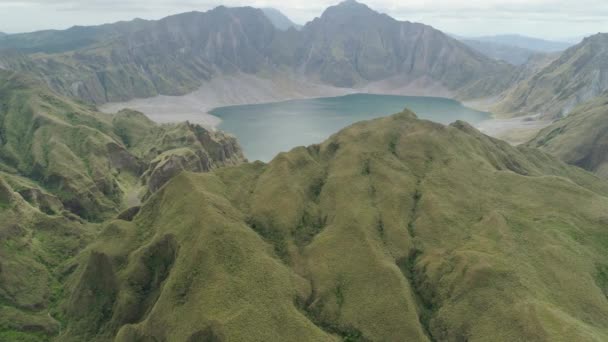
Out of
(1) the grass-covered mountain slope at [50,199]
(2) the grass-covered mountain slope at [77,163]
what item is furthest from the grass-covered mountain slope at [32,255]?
(2) the grass-covered mountain slope at [77,163]

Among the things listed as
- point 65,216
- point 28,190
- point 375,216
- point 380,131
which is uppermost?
point 380,131

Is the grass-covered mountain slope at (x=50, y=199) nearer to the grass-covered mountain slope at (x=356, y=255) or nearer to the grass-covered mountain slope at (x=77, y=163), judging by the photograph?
the grass-covered mountain slope at (x=77, y=163)

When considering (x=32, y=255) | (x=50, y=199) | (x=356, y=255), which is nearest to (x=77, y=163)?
(x=50, y=199)

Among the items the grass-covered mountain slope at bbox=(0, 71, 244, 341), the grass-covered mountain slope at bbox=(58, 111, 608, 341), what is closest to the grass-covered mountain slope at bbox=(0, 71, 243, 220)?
the grass-covered mountain slope at bbox=(0, 71, 244, 341)

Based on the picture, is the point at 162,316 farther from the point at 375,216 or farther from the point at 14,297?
the point at 14,297

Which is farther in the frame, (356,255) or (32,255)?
(32,255)

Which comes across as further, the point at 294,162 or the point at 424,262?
the point at 294,162

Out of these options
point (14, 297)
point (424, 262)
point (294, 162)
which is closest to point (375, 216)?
point (424, 262)

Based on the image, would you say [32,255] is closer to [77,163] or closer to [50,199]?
[50,199]

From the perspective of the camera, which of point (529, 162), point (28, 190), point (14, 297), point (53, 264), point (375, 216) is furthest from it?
point (529, 162)
